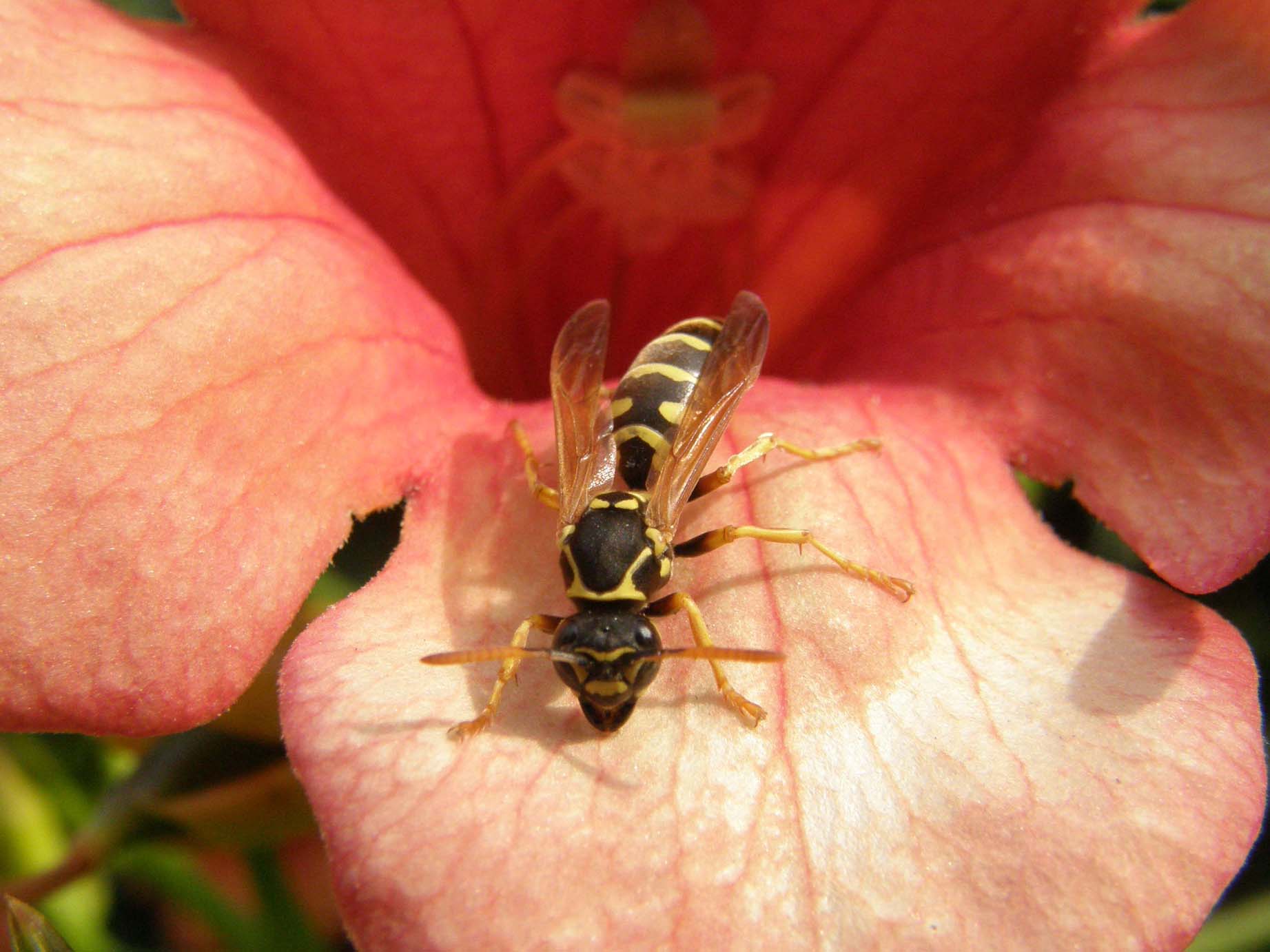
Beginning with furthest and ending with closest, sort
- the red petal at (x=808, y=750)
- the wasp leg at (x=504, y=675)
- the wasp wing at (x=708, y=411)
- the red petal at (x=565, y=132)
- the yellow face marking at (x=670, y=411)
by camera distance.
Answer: the red petal at (x=565, y=132)
the yellow face marking at (x=670, y=411)
the wasp wing at (x=708, y=411)
the wasp leg at (x=504, y=675)
the red petal at (x=808, y=750)

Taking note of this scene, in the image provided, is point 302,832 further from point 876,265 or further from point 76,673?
point 876,265

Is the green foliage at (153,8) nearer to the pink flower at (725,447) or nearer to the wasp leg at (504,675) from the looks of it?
the pink flower at (725,447)

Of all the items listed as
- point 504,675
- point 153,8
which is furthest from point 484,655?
point 153,8

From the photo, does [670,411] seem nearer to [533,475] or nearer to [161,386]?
[533,475]

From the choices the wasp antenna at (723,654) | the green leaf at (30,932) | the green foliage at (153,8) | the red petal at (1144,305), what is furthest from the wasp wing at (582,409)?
the green foliage at (153,8)

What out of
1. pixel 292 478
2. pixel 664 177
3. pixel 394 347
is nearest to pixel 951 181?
pixel 664 177

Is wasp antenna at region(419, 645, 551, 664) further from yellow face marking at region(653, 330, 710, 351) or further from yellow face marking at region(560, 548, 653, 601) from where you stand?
yellow face marking at region(653, 330, 710, 351)
